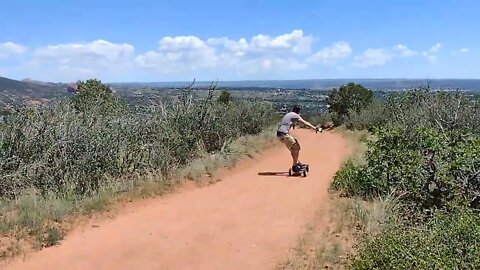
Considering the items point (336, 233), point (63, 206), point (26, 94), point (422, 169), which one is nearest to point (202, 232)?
point (336, 233)

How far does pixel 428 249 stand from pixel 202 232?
3349mm

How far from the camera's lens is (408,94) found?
78.8 ft

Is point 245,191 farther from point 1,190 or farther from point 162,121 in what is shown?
point 1,190

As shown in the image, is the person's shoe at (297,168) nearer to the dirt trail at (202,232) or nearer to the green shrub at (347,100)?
the dirt trail at (202,232)

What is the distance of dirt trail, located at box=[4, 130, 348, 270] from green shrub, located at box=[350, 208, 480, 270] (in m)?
1.27

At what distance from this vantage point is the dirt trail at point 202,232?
626 centimetres

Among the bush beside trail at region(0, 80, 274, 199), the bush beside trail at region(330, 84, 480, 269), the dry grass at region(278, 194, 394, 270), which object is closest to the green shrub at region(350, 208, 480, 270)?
the bush beside trail at region(330, 84, 480, 269)

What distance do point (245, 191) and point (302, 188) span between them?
1.14 m

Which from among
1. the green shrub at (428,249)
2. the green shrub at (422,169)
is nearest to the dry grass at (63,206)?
the green shrub at (422,169)

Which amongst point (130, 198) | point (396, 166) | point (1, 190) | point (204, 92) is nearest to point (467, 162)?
point (396, 166)

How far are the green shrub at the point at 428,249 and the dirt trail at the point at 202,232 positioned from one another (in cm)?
127

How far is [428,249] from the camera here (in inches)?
195

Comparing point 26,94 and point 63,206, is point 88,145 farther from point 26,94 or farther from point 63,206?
point 26,94

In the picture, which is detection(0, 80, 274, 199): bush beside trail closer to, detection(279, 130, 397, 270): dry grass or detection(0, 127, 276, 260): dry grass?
detection(0, 127, 276, 260): dry grass
